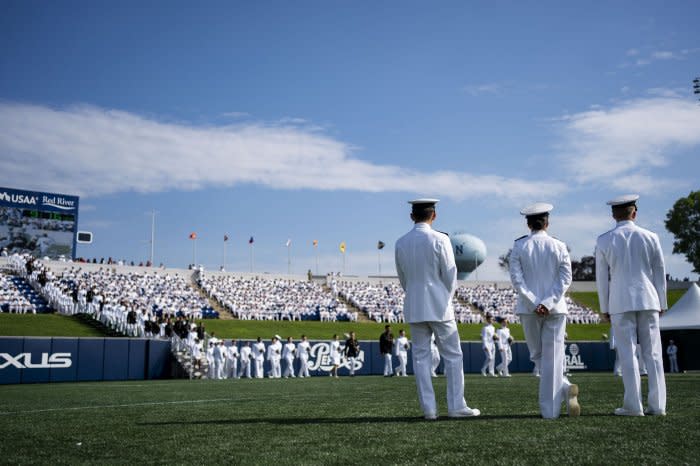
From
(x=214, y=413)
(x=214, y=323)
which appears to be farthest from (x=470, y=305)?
(x=214, y=413)

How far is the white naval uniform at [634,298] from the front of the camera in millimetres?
6777

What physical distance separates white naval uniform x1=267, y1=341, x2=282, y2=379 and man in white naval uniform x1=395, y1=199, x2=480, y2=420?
83.9 ft

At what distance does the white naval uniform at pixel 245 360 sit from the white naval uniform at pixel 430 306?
25.4 meters

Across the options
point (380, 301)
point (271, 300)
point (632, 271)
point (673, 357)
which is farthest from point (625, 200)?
point (380, 301)

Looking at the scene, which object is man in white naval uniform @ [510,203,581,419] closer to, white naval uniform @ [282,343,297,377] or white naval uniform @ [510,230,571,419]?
white naval uniform @ [510,230,571,419]

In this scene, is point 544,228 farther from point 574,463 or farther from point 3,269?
point 3,269

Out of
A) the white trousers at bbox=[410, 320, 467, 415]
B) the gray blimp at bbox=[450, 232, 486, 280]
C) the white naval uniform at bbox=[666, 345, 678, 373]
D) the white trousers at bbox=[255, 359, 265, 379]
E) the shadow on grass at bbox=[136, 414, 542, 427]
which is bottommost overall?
the white trousers at bbox=[255, 359, 265, 379]

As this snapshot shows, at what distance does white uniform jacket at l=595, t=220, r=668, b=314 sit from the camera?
22.5 feet

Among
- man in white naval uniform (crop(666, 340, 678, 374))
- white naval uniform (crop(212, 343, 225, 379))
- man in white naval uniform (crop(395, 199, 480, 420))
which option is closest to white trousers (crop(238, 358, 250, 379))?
white naval uniform (crop(212, 343, 225, 379))

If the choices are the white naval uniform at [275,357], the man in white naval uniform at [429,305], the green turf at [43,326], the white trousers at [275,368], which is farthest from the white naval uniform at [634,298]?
the green turf at [43,326]

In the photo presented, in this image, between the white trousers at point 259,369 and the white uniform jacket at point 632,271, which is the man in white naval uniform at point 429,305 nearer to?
the white uniform jacket at point 632,271

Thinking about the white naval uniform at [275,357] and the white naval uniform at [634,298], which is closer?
the white naval uniform at [634,298]

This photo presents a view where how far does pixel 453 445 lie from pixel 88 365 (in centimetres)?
2514

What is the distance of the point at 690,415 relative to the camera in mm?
6547
